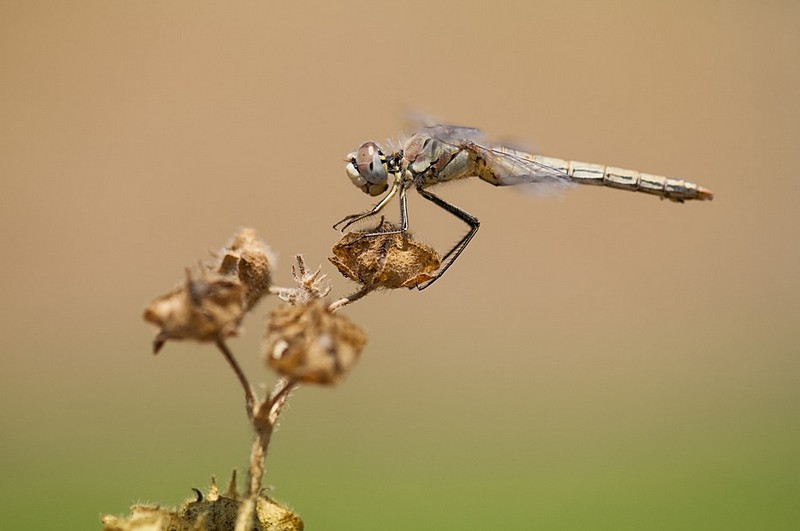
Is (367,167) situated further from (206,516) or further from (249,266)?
(206,516)

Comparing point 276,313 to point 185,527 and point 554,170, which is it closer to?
point 185,527

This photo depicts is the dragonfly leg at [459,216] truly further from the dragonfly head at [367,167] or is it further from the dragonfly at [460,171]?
the dragonfly head at [367,167]

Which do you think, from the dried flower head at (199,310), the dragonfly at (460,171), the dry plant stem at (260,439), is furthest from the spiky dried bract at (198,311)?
the dragonfly at (460,171)

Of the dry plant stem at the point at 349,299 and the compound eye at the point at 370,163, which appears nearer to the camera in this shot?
the dry plant stem at the point at 349,299

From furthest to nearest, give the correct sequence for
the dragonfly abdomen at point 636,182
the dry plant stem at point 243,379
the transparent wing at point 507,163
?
the dragonfly abdomen at point 636,182
the transparent wing at point 507,163
the dry plant stem at point 243,379

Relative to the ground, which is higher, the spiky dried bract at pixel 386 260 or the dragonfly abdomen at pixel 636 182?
the dragonfly abdomen at pixel 636 182

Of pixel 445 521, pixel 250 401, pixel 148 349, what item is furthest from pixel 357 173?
pixel 148 349
